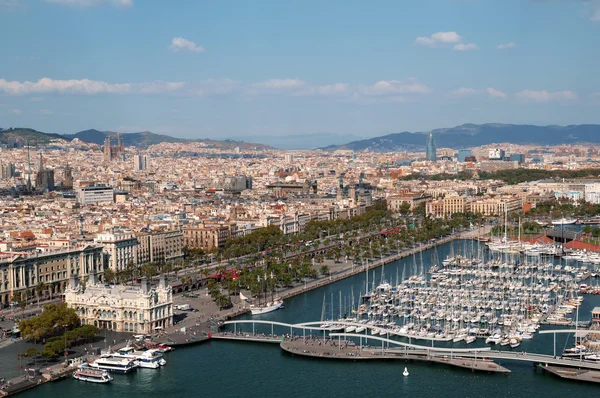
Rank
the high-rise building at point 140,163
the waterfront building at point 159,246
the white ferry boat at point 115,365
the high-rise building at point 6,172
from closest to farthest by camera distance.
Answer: the white ferry boat at point 115,365, the waterfront building at point 159,246, the high-rise building at point 6,172, the high-rise building at point 140,163

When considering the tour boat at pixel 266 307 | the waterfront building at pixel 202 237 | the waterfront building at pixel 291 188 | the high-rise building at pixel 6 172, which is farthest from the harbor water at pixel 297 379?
the high-rise building at pixel 6 172

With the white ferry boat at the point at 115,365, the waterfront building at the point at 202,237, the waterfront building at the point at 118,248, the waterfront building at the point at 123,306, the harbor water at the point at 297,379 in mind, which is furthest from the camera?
the waterfront building at the point at 202,237

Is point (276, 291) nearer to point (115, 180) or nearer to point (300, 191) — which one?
point (300, 191)

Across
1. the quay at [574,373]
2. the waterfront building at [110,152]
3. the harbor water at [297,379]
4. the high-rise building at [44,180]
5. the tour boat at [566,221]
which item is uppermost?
the waterfront building at [110,152]

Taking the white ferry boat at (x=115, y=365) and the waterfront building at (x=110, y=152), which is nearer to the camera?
the white ferry boat at (x=115, y=365)

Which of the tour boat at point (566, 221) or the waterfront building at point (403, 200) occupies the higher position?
the waterfront building at point (403, 200)

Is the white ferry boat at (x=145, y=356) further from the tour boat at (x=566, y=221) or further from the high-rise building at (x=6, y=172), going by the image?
the high-rise building at (x=6, y=172)

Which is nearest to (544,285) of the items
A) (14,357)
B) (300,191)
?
(14,357)
